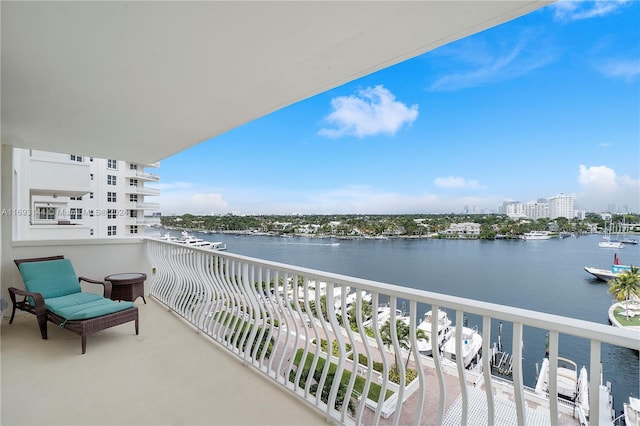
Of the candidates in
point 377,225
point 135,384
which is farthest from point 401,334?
point 377,225

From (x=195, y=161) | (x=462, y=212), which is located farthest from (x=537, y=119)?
(x=195, y=161)

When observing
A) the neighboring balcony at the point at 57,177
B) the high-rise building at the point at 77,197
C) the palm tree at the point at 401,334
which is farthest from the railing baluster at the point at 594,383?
the neighboring balcony at the point at 57,177

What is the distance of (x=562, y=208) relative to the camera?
20.1 ft

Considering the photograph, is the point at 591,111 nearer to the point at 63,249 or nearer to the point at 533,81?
the point at 533,81

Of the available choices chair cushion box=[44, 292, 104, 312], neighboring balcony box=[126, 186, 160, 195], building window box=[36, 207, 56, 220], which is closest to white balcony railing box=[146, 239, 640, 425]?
chair cushion box=[44, 292, 104, 312]

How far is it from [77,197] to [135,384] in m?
13.2

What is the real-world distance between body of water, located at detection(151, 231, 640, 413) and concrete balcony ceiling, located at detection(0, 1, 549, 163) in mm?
3109

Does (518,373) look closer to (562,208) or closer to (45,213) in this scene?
(562,208)

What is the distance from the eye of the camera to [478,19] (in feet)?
5.40

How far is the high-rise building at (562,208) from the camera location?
5816 mm

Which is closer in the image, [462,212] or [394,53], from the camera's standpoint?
[394,53]

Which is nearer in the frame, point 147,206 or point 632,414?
point 632,414

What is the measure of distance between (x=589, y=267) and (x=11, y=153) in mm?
10807

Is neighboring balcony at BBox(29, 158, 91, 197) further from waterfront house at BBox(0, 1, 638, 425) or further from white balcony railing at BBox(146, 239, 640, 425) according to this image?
white balcony railing at BBox(146, 239, 640, 425)
